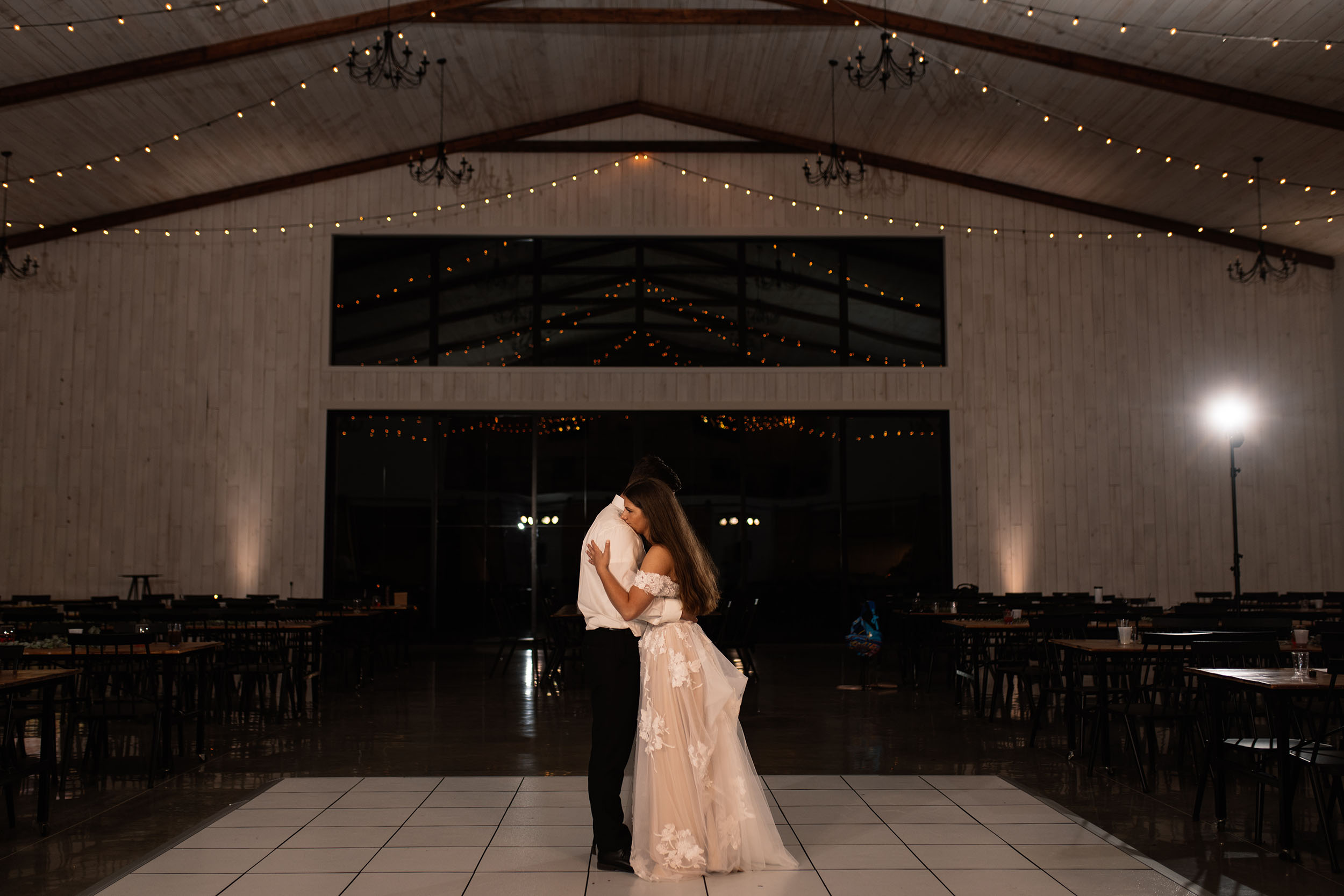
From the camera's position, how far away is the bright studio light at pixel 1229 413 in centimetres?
1330

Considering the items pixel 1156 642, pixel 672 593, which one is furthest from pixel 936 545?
pixel 672 593

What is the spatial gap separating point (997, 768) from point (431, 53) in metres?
9.13

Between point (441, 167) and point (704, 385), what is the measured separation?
13.7ft

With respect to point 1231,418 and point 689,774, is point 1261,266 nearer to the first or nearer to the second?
point 1231,418

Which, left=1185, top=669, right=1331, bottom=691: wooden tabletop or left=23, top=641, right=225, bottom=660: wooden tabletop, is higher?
left=1185, top=669, right=1331, bottom=691: wooden tabletop

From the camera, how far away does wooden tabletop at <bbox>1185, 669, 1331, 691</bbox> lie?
4.24 meters

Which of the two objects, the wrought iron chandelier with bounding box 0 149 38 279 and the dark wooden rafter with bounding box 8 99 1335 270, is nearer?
the wrought iron chandelier with bounding box 0 149 38 279

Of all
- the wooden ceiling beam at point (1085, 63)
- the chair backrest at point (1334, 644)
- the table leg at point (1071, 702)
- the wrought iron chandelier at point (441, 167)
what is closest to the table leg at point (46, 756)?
the table leg at point (1071, 702)

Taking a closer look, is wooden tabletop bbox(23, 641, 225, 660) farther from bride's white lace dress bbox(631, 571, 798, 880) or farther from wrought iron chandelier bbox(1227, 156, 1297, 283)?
wrought iron chandelier bbox(1227, 156, 1297, 283)

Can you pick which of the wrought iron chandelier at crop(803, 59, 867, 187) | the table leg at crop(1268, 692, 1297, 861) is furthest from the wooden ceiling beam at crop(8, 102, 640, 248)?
the table leg at crop(1268, 692, 1297, 861)

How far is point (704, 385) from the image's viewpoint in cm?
1361

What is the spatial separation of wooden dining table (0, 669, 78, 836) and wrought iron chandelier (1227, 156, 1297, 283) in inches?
460

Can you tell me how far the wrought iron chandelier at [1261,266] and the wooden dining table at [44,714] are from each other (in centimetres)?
1168

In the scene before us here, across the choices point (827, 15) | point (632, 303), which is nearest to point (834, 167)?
point (632, 303)
